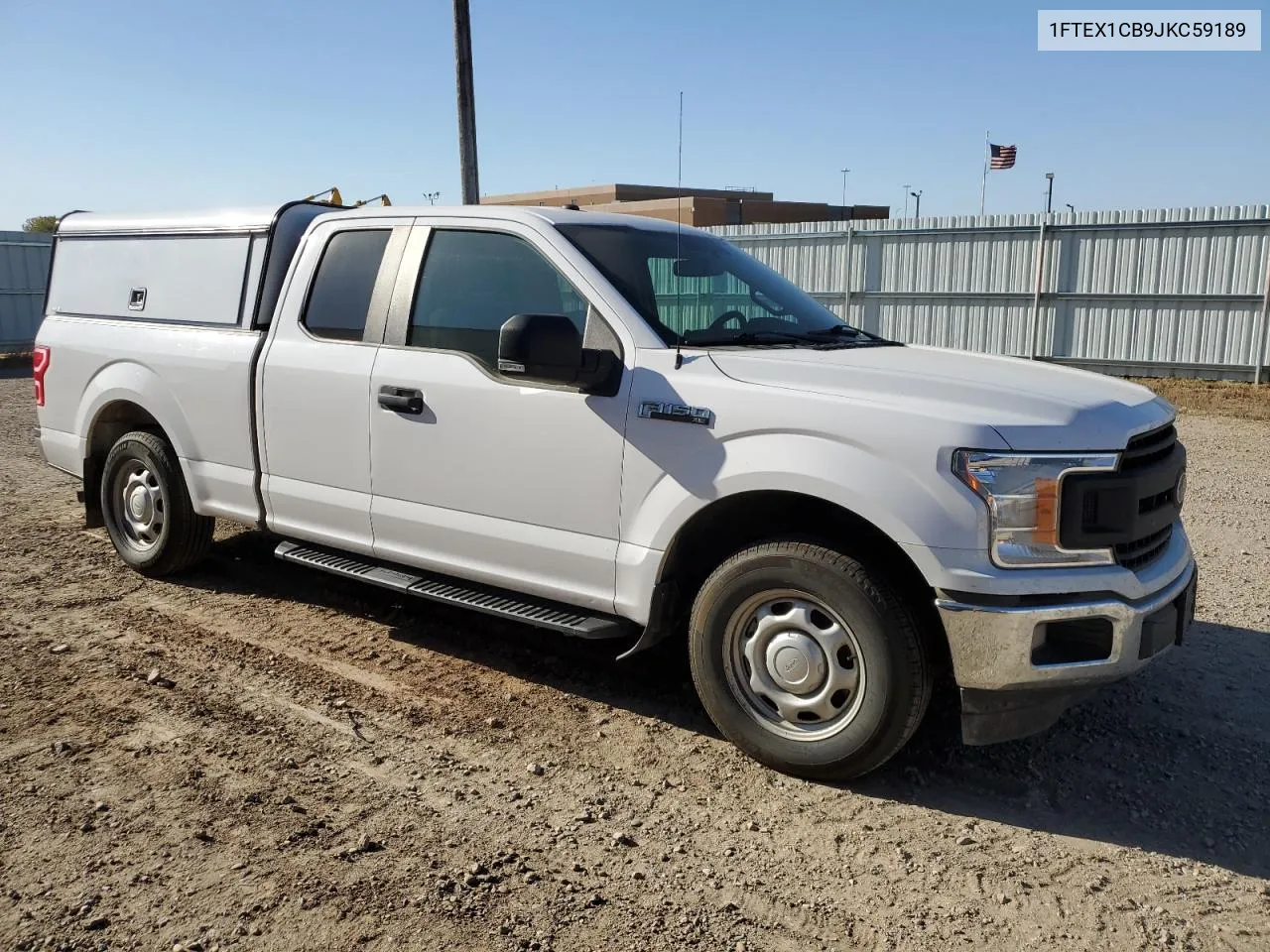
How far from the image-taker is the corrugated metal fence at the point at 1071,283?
52.7ft

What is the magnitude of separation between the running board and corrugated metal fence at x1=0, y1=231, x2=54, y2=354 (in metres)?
21.6

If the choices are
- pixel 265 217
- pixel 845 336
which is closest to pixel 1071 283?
pixel 845 336

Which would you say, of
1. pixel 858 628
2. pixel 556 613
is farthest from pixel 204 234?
pixel 858 628

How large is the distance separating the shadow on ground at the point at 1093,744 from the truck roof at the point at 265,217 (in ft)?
6.72

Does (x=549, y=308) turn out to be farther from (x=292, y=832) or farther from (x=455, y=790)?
(x=292, y=832)

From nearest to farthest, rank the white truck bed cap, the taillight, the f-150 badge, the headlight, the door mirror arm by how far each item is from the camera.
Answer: the headlight < the f-150 badge < the door mirror arm < the white truck bed cap < the taillight

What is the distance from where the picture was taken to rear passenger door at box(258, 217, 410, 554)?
4.86m

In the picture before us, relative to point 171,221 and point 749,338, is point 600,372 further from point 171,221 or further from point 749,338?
point 171,221

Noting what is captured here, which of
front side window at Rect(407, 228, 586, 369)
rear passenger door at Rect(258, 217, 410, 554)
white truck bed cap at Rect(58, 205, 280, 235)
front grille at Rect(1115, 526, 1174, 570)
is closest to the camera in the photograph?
front grille at Rect(1115, 526, 1174, 570)

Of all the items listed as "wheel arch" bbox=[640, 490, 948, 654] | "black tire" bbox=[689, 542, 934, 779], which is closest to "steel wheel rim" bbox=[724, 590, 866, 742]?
"black tire" bbox=[689, 542, 934, 779]

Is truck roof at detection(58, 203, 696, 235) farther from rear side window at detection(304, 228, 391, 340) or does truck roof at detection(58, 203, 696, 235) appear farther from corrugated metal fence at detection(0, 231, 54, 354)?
corrugated metal fence at detection(0, 231, 54, 354)

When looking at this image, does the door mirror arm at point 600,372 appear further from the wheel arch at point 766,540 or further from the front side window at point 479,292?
the wheel arch at point 766,540

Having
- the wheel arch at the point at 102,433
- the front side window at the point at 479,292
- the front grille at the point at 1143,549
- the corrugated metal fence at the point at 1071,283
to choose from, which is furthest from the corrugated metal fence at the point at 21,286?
the front grille at the point at 1143,549

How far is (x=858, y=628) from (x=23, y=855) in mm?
2722
